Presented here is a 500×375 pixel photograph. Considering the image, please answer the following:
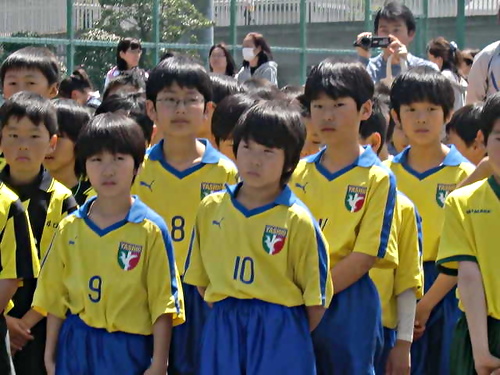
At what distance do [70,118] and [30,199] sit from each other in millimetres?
686

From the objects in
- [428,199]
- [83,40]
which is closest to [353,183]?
[428,199]

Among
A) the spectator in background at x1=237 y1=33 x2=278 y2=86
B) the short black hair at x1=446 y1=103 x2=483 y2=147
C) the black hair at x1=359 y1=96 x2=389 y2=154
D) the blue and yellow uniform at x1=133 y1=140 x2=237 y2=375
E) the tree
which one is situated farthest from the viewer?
the tree

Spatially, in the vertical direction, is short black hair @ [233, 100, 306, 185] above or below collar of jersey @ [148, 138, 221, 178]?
above

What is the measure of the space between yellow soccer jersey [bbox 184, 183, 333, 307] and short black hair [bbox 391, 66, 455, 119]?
1.26m

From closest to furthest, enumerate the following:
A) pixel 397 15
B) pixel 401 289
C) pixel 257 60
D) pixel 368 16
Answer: pixel 401 289 < pixel 397 15 < pixel 257 60 < pixel 368 16

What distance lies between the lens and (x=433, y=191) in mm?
4652

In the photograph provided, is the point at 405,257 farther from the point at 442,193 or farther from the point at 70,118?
the point at 70,118

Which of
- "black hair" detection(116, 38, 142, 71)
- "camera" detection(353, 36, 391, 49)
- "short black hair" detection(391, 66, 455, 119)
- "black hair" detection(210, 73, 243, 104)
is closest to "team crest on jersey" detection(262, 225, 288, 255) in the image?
"short black hair" detection(391, 66, 455, 119)

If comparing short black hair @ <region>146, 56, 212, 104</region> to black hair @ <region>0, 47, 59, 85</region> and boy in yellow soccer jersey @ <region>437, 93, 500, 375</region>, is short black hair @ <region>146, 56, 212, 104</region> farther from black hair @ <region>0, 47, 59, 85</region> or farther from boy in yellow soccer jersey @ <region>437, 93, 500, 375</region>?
boy in yellow soccer jersey @ <region>437, 93, 500, 375</region>

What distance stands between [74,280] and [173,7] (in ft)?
29.3

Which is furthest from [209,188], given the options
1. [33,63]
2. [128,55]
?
[128,55]

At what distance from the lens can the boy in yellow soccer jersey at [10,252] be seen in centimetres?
407

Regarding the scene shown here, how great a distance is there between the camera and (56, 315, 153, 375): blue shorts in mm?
3873

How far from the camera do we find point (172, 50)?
12516 mm
